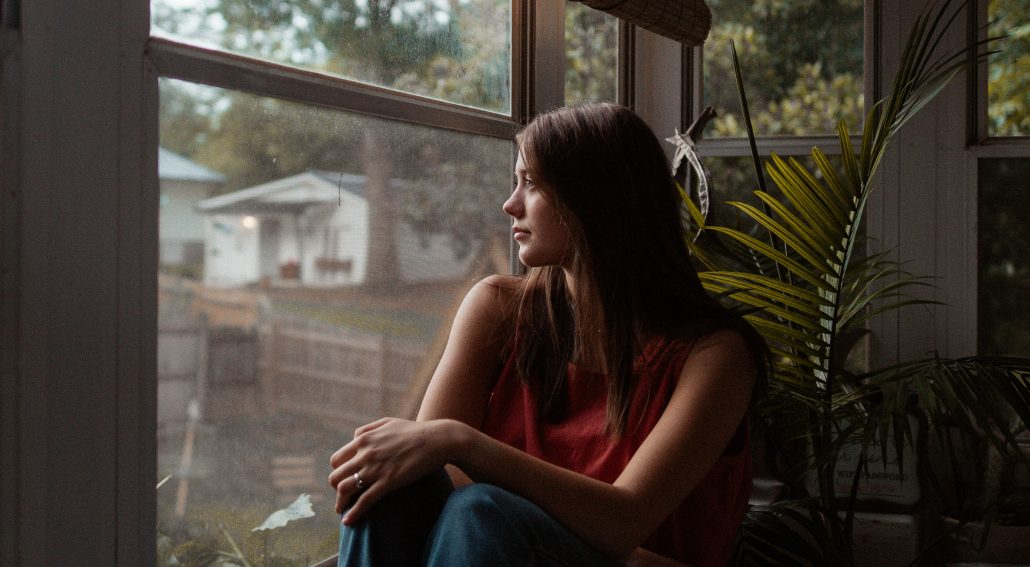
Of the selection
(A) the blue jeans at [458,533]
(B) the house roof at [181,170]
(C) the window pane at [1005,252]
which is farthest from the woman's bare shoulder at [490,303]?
(C) the window pane at [1005,252]

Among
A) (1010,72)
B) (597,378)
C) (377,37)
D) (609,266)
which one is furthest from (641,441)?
(1010,72)

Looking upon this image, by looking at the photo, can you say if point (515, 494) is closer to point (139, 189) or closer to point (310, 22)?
point (139, 189)

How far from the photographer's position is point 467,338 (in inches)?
63.1

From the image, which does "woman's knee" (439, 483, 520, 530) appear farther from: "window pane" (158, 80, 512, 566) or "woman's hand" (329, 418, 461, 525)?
"window pane" (158, 80, 512, 566)

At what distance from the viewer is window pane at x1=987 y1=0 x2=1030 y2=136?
2334mm

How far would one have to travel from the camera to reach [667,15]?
190 cm

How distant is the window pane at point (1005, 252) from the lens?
7.74 feet

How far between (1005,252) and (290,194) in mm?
1847

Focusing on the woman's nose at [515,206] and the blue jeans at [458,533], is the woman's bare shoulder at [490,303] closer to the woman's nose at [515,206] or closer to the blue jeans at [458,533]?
the woman's nose at [515,206]

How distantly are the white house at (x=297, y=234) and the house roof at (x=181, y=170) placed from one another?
3cm

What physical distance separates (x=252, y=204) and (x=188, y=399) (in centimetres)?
27

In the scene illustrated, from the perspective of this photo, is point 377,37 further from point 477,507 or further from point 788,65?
point 788,65

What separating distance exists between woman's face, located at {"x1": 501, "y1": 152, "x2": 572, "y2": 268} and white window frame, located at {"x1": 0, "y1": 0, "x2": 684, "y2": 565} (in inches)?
21.7

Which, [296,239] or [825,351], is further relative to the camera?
[825,351]
